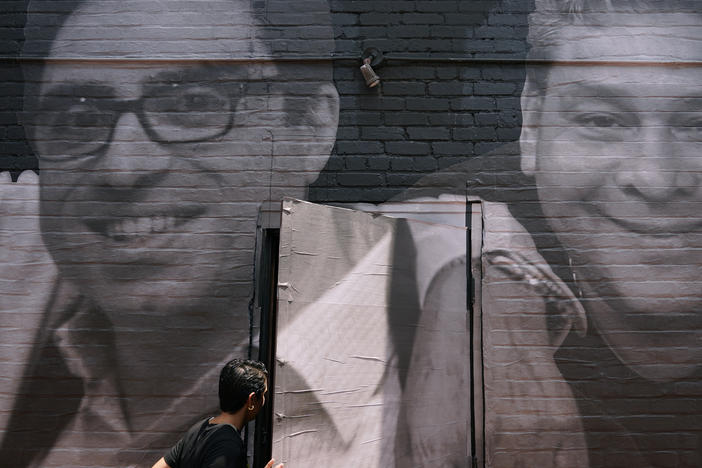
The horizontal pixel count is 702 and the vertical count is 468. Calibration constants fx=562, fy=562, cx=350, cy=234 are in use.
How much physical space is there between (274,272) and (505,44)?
7.46 ft

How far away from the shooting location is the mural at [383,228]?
358 centimetres

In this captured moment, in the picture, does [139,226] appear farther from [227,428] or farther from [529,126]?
[529,126]

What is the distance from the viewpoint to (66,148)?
391 centimetres

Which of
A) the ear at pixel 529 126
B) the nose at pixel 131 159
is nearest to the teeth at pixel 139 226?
the nose at pixel 131 159

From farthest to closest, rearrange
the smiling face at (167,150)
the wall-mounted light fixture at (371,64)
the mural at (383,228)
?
the wall-mounted light fixture at (371,64)
the smiling face at (167,150)
the mural at (383,228)

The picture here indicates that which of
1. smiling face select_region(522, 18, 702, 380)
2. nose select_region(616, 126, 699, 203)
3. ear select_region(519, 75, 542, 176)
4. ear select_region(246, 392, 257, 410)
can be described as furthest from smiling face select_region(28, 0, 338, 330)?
nose select_region(616, 126, 699, 203)

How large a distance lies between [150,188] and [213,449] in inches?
87.4

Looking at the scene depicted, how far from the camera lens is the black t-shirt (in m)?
2.13

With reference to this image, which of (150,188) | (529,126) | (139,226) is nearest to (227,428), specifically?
(139,226)

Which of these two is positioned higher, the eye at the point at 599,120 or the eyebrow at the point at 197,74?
the eyebrow at the point at 197,74

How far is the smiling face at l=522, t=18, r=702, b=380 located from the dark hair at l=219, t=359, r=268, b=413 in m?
2.37

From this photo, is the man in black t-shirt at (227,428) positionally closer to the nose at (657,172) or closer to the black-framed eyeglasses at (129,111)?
the black-framed eyeglasses at (129,111)

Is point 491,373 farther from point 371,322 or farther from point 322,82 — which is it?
point 322,82

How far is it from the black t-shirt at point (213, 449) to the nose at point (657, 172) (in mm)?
3027
